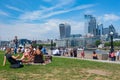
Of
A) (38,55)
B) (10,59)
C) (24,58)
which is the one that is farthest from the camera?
(24,58)

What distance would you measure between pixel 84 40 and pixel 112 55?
17166 cm

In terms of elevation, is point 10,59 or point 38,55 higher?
point 38,55

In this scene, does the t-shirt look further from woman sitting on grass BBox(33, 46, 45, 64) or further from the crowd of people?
woman sitting on grass BBox(33, 46, 45, 64)

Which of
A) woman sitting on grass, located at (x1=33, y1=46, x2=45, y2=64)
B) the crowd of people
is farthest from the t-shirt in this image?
woman sitting on grass, located at (x1=33, y1=46, x2=45, y2=64)

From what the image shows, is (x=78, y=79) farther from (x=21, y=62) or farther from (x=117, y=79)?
(x=21, y=62)

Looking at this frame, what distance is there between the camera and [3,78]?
1073 centimetres

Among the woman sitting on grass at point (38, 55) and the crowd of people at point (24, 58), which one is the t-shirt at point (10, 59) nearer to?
the crowd of people at point (24, 58)

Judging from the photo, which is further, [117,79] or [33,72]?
[33,72]

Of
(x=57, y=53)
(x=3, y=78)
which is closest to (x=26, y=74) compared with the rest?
(x=3, y=78)

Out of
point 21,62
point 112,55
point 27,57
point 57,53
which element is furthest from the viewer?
point 57,53

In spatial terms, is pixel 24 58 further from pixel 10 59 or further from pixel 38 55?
pixel 10 59

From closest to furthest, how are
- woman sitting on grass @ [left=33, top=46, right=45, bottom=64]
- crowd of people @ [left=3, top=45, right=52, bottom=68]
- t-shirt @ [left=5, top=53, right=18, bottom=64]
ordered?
1. t-shirt @ [left=5, top=53, right=18, bottom=64]
2. crowd of people @ [left=3, top=45, right=52, bottom=68]
3. woman sitting on grass @ [left=33, top=46, right=45, bottom=64]

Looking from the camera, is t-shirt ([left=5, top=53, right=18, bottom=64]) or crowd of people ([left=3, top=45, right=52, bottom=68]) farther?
crowd of people ([left=3, top=45, right=52, bottom=68])

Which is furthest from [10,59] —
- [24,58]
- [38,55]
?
[24,58]
